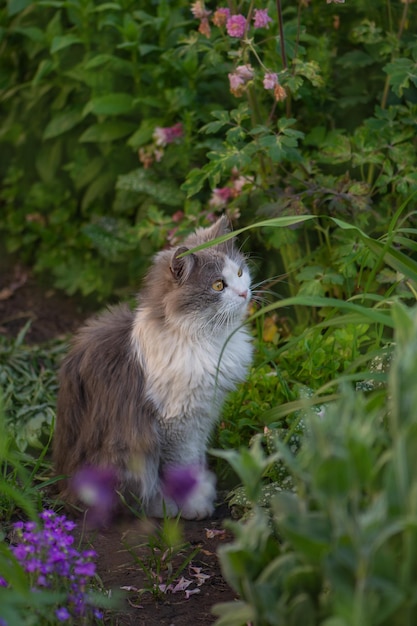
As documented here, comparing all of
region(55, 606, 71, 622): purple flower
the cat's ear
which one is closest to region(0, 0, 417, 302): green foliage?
the cat's ear

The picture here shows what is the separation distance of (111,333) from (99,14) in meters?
2.13

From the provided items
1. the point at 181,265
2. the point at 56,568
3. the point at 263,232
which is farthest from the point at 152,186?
the point at 56,568

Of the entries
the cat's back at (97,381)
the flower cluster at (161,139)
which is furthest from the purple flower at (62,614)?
the flower cluster at (161,139)

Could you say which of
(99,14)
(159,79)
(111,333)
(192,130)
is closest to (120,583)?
(111,333)

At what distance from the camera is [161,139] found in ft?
13.5

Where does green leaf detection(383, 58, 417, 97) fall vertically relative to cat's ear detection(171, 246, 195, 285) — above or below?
above

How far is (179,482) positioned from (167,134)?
171 cm

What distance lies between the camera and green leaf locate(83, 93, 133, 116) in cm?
434

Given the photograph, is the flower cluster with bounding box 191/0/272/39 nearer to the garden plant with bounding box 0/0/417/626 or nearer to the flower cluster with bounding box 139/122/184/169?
the garden plant with bounding box 0/0/417/626

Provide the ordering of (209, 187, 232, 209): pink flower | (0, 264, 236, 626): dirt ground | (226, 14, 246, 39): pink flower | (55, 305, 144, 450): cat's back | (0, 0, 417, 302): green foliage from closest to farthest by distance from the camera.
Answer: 1. (0, 264, 236, 626): dirt ground
2. (55, 305, 144, 450): cat's back
3. (226, 14, 246, 39): pink flower
4. (0, 0, 417, 302): green foliage
5. (209, 187, 232, 209): pink flower

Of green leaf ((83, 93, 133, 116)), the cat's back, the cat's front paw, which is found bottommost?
the cat's front paw

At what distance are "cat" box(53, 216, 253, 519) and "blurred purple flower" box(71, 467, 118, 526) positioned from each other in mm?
27

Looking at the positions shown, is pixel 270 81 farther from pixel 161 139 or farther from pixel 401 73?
pixel 161 139

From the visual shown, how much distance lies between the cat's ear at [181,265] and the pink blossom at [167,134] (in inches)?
51.1
